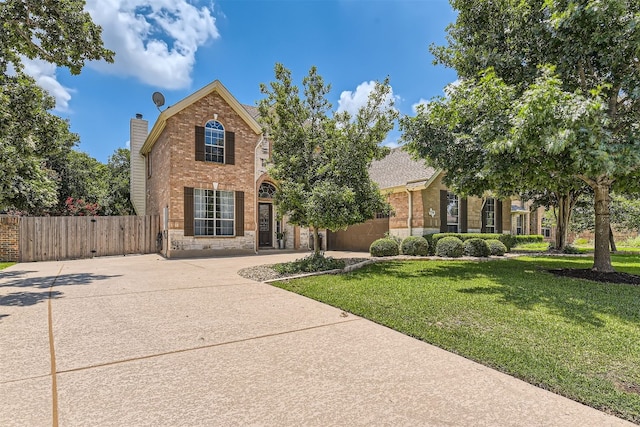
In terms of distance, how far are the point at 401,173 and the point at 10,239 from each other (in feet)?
56.0

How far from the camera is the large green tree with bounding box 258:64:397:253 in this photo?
9281 millimetres

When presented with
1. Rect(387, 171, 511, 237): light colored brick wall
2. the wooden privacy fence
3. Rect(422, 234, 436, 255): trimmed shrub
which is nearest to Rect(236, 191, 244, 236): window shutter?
the wooden privacy fence

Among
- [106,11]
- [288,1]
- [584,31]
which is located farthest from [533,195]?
[106,11]

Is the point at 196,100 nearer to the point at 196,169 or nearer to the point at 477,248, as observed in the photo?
the point at 196,169

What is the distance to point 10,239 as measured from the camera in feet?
40.0

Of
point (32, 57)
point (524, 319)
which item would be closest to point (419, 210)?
point (524, 319)

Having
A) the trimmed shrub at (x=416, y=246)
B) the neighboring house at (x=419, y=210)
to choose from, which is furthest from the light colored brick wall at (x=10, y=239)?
the trimmed shrub at (x=416, y=246)

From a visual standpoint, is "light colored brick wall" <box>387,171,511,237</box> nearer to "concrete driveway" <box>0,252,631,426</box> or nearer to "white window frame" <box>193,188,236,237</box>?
"white window frame" <box>193,188,236,237</box>

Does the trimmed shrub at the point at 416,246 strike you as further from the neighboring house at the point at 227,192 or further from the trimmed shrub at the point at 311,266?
the trimmed shrub at the point at 311,266

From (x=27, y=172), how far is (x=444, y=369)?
38.0ft

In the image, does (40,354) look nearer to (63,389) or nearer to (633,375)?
(63,389)

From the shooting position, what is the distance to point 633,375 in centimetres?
305

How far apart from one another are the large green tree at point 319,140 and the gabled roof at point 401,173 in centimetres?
586

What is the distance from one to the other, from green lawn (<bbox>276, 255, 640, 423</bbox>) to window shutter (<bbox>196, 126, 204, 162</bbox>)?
29.3 ft
